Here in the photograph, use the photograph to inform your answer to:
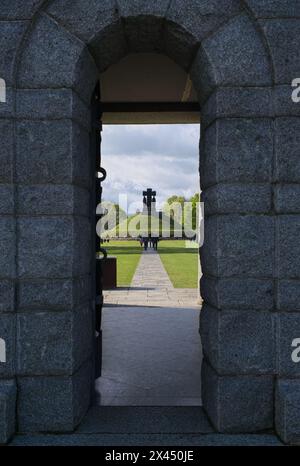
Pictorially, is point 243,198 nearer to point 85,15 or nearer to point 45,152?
point 45,152

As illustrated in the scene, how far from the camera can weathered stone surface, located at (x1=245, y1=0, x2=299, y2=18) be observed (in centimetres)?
333

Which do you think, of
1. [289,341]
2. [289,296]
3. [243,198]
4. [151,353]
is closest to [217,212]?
[243,198]

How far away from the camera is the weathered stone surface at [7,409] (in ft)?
10.4

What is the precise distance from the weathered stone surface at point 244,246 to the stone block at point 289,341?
378 mm

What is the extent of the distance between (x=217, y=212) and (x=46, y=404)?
2104 millimetres

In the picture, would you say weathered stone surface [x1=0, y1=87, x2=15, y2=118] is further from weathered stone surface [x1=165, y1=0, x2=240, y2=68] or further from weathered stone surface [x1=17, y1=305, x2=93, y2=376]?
weathered stone surface [x1=17, y1=305, x2=93, y2=376]

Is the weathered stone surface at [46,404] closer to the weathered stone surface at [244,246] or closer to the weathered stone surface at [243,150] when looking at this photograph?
the weathered stone surface at [244,246]

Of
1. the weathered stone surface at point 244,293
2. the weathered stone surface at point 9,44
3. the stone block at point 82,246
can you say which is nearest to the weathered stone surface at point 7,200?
the stone block at point 82,246

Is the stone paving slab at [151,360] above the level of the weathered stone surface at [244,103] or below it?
below

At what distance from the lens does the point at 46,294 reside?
11.1 feet

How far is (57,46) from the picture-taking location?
335 cm

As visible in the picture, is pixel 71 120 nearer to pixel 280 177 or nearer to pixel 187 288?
pixel 280 177

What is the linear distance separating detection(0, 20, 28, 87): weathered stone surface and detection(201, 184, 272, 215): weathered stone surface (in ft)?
6.31

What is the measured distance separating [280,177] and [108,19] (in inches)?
74.3
